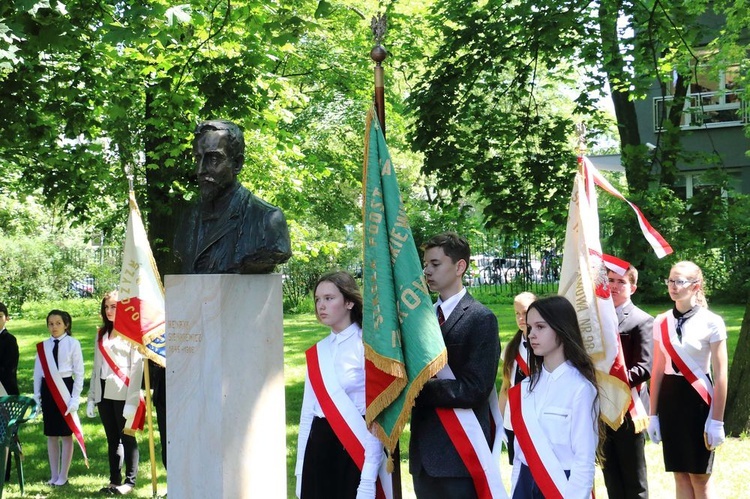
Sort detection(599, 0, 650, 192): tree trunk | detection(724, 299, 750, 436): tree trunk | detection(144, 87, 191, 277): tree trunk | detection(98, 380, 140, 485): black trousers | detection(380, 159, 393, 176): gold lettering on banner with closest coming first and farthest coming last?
detection(380, 159, 393, 176): gold lettering on banner → detection(98, 380, 140, 485): black trousers → detection(724, 299, 750, 436): tree trunk → detection(599, 0, 650, 192): tree trunk → detection(144, 87, 191, 277): tree trunk

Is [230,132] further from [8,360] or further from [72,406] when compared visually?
[8,360]

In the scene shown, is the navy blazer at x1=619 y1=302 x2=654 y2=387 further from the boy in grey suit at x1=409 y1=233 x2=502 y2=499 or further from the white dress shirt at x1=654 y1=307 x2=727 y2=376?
the boy in grey suit at x1=409 y1=233 x2=502 y2=499

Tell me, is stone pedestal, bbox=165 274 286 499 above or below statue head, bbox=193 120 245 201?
below

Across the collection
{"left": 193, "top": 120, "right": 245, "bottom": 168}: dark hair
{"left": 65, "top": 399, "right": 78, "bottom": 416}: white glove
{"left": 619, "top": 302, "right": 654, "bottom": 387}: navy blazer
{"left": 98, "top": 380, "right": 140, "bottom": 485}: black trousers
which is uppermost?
{"left": 193, "top": 120, "right": 245, "bottom": 168}: dark hair

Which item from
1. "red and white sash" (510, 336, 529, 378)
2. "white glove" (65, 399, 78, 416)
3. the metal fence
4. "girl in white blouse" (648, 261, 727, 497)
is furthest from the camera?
the metal fence

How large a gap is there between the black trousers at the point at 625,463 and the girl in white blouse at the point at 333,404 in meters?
1.86

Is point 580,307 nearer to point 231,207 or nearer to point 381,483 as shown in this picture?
point 381,483

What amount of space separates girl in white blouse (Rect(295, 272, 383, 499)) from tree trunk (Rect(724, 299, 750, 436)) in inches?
241

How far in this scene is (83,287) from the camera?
32.0 m

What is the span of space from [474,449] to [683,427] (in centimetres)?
257

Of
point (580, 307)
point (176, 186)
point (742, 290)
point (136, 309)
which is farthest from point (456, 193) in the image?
point (742, 290)

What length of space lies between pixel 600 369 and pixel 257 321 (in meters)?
2.21

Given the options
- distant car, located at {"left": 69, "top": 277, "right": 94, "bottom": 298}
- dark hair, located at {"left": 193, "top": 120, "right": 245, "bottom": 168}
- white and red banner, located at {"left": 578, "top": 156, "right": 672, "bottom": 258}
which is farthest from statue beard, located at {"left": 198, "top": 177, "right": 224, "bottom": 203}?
distant car, located at {"left": 69, "top": 277, "right": 94, "bottom": 298}

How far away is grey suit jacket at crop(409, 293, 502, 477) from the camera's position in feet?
13.8
